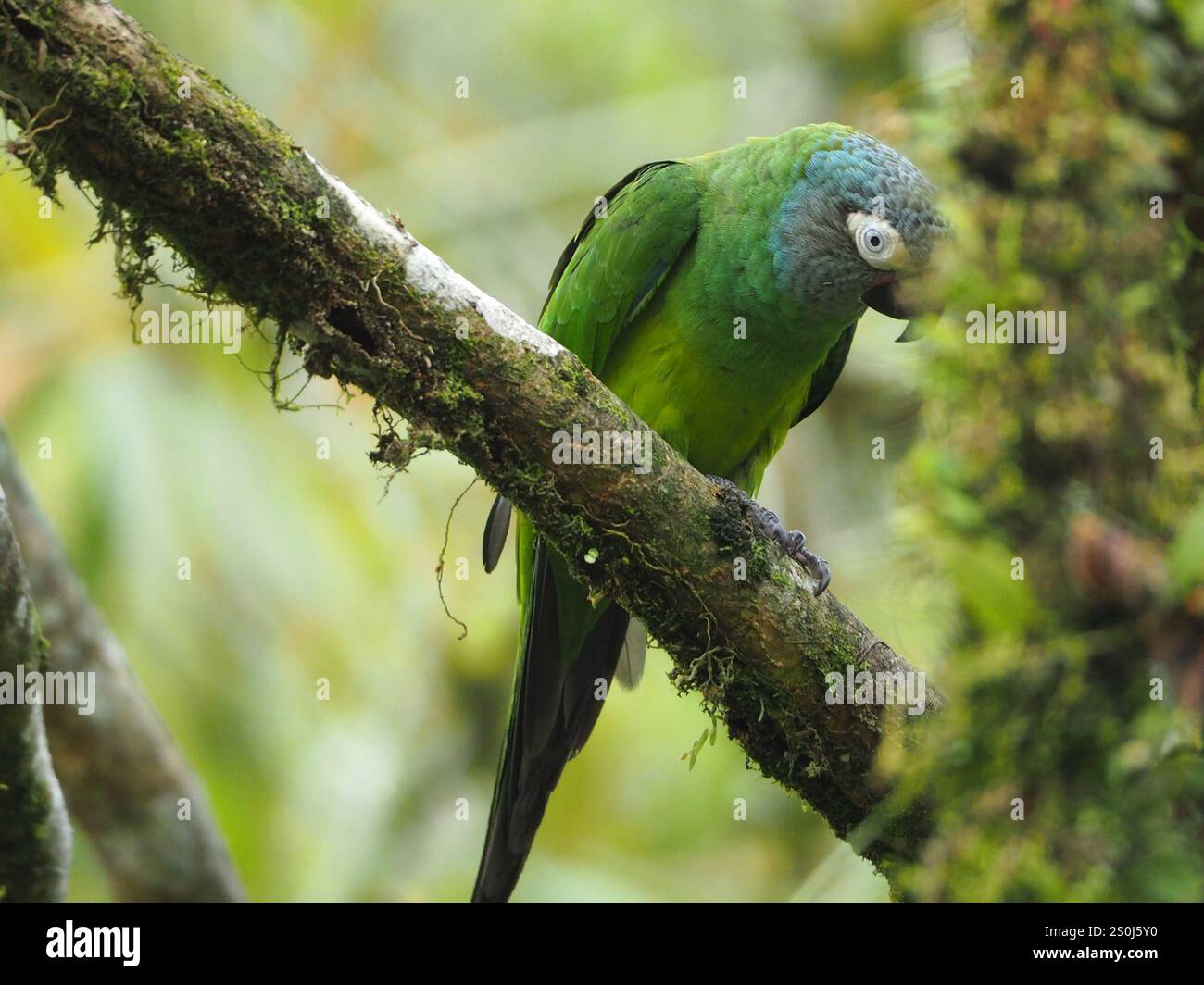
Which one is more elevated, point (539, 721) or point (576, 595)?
point (576, 595)

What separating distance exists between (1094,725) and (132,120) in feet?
7.85

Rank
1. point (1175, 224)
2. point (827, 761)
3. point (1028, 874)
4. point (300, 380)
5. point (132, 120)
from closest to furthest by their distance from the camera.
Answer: point (1028, 874) < point (1175, 224) < point (132, 120) < point (827, 761) < point (300, 380)

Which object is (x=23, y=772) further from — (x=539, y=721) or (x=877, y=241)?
(x=877, y=241)

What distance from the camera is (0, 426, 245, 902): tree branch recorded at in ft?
15.4

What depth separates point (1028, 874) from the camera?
1796 millimetres

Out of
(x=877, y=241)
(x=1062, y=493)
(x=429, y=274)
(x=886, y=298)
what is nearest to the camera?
(x=1062, y=493)

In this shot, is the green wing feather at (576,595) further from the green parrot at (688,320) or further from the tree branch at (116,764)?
the tree branch at (116,764)

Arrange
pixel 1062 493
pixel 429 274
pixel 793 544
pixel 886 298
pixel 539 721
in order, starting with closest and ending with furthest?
pixel 1062 493
pixel 429 274
pixel 793 544
pixel 886 298
pixel 539 721

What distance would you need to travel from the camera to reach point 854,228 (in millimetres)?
4125

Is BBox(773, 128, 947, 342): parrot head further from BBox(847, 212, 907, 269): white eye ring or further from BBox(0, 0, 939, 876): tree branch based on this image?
BBox(0, 0, 939, 876): tree branch

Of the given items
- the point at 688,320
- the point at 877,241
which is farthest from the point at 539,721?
the point at 877,241

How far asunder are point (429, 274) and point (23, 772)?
1976 mm
